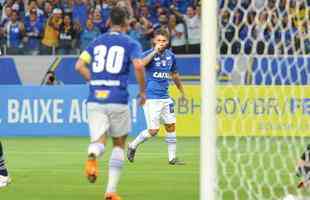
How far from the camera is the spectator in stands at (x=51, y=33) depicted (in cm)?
2399

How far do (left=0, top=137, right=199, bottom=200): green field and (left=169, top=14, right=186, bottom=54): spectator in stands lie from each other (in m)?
4.55

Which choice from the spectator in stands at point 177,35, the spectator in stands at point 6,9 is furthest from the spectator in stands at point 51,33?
the spectator in stands at point 177,35

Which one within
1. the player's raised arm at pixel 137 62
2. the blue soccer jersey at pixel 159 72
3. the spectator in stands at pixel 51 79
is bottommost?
the spectator in stands at pixel 51 79

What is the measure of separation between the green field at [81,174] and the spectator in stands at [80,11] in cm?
598

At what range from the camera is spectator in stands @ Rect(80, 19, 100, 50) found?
24219 mm

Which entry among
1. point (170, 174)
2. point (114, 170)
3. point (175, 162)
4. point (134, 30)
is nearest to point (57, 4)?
point (134, 30)

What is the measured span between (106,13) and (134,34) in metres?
1.10

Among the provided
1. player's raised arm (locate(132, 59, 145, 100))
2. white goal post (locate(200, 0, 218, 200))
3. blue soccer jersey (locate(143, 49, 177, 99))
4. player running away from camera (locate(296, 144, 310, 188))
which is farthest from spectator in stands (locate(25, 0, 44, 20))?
white goal post (locate(200, 0, 218, 200))

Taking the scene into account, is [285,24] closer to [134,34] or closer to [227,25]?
Answer: [227,25]

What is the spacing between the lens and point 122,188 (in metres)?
11.6

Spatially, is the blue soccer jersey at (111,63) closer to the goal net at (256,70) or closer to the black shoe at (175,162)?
the goal net at (256,70)

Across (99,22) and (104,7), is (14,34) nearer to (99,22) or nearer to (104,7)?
(99,22)

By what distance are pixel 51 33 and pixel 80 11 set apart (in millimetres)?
1325

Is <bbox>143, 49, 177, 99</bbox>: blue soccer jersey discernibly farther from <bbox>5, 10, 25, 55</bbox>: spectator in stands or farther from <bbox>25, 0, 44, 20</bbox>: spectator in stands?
<bbox>25, 0, 44, 20</bbox>: spectator in stands
